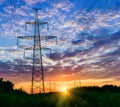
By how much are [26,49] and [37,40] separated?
346cm

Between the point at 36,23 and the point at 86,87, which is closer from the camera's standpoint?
the point at 36,23

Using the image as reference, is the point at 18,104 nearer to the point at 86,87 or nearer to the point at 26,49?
the point at 26,49

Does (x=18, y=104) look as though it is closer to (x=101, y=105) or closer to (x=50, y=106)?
(x=50, y=106)

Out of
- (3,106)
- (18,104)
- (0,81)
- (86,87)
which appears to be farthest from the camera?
(86,87)

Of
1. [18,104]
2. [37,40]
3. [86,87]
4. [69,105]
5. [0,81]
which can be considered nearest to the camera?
[18,104]

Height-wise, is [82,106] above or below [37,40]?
below

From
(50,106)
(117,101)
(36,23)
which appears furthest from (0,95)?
(36,23)

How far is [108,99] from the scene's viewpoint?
35250mm

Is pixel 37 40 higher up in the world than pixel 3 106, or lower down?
higher up

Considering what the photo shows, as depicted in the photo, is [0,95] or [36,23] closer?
[0,95]

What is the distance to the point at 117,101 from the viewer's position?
113 feet

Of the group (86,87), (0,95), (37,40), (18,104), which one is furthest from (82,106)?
(86,87)

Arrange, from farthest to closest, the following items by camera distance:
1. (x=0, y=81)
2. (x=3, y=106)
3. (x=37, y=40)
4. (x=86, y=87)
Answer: (x=86, y=87), (x=0, y=81), (x=37, y=40), (x=3, y=106)

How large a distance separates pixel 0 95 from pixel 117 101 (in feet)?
38.5
